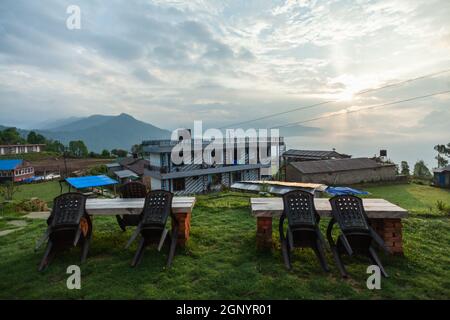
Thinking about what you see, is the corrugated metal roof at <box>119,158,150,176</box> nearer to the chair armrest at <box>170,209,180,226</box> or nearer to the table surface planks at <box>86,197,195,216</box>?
the table surface planks at <box>86,197,195,216</box>

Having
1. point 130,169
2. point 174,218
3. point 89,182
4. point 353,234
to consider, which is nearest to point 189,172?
point 89,182

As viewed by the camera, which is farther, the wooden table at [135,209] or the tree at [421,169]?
the tree at [421,169]

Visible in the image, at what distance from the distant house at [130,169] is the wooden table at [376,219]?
20.6 meters

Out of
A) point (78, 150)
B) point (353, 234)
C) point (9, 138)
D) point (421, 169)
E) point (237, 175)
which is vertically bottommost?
point (421, 169)

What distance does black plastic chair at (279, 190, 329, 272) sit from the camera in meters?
3.26

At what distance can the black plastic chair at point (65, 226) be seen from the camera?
11.2ft

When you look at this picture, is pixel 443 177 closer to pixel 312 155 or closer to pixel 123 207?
pixel 312 155

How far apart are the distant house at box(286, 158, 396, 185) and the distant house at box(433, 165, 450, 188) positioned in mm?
3502

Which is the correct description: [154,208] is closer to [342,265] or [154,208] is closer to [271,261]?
[271,261]

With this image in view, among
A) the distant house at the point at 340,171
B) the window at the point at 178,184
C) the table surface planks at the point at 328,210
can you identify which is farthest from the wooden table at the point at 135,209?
the distant house at the point at 340,171

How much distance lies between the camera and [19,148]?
5100 centimetres

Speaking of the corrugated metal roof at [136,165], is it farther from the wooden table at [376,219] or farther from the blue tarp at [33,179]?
the wooden table at [376,219]

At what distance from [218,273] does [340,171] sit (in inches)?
959

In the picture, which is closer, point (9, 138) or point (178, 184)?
point (178, 184)
